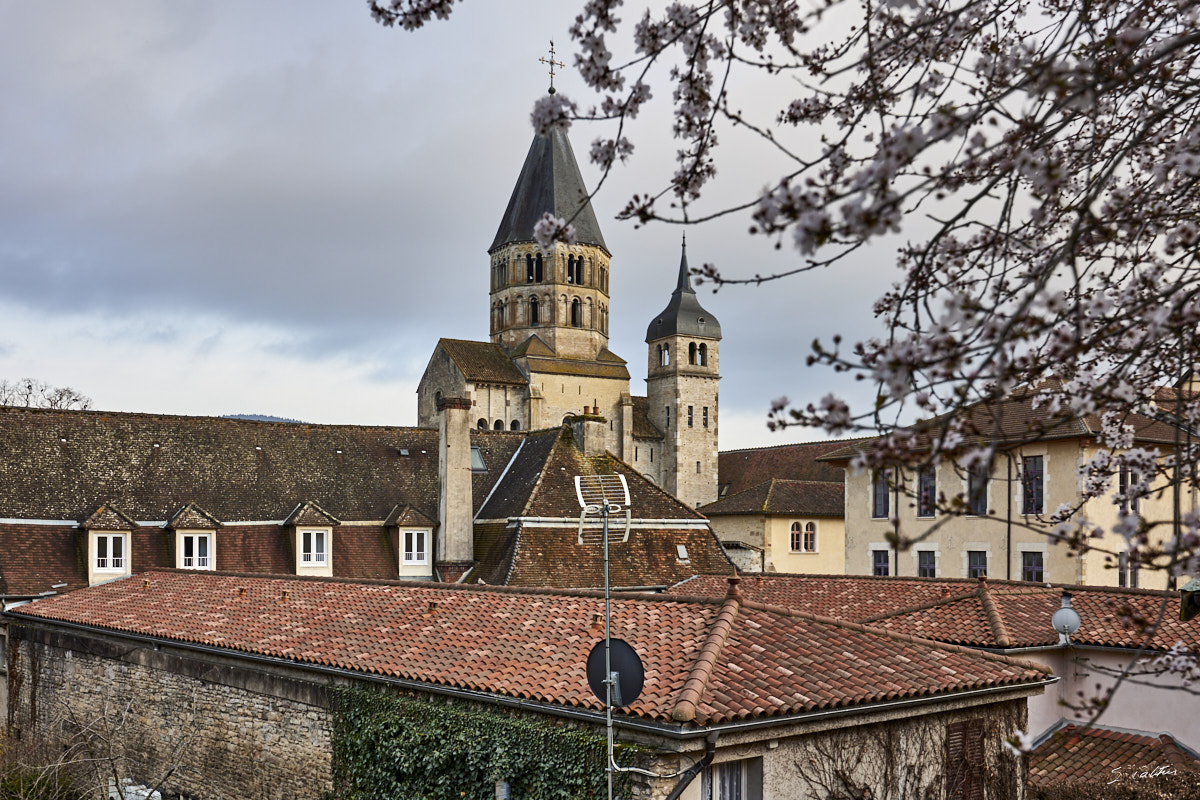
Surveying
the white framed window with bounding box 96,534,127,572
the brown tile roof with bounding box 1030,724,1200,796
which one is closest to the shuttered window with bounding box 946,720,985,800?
the brown tile roof with bounding box 1030,724,1200,796

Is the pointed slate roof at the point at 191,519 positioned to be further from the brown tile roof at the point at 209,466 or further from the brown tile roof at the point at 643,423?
the brown tile roof at the point at 643,423

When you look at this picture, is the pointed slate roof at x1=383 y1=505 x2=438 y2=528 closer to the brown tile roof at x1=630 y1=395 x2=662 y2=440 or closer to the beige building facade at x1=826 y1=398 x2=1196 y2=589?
the beige building facade at x1=826 y1=398 x2=1196 y2=589

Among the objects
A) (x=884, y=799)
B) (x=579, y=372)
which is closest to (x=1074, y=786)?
(x=884, y=799)

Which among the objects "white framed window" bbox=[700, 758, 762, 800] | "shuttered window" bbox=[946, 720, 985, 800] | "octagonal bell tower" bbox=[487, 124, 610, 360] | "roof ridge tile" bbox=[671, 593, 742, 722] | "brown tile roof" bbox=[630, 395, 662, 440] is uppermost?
"octagonal bell tower" bbox=[487, 124, 610, 360]

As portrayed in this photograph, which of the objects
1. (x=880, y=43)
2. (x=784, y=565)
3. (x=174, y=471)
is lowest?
(x=784, y=565)

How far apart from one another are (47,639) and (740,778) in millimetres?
15574

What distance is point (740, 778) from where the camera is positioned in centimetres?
1016

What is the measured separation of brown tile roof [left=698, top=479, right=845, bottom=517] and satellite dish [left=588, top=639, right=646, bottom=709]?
138 feet

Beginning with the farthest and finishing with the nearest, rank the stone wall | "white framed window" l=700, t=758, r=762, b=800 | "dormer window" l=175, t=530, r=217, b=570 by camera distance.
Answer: "dormer window" l=175, t=530, r=217, b=570 < the stone wall < "white framed window" l=700, t=758, r=762, b=800

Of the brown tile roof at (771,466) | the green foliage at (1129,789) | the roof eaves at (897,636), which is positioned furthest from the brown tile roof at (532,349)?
the green foliage at (1129,789)

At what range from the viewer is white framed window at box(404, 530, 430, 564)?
3003 centimetres

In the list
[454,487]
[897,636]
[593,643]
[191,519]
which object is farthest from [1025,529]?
[191,519]

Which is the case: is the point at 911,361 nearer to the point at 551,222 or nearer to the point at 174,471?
the point at 551,222

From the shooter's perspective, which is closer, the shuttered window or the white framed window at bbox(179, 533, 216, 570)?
the shuttered window
